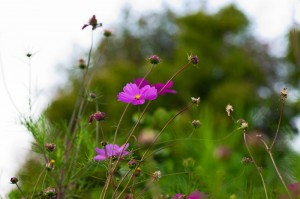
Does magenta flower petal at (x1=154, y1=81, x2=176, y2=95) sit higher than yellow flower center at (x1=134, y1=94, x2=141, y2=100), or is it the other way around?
magenta flower petal at (x1=154, y1=81, x2=176, y2=95)

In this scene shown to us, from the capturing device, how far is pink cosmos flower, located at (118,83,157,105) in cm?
108

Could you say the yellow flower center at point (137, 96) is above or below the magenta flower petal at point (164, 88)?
below

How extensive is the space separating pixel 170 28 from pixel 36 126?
16.1m

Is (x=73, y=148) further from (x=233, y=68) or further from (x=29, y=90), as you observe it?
(x=233, y=68)

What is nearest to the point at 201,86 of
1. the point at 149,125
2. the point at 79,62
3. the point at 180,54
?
the point at 180,54

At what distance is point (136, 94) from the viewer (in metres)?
1.11

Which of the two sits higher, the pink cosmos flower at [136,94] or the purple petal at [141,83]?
the purple petal at [141,83]

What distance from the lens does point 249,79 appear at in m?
13.8

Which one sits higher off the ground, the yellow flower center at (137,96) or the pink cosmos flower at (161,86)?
the pink cosmos flower at (161,86)

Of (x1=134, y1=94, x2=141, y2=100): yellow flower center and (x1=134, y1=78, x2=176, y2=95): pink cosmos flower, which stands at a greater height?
(x1=134, y1=78, x2=176, y2=95): pink cosmos flower

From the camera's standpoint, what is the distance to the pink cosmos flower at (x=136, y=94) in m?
1.08

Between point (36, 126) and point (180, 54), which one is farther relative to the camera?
point (180, 54)

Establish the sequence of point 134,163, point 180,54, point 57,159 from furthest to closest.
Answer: point 180,54, point 57,159, point 134,163

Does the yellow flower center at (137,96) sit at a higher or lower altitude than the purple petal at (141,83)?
lower
